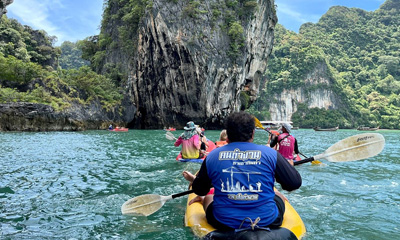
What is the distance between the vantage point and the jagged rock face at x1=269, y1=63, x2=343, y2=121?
8388 cm

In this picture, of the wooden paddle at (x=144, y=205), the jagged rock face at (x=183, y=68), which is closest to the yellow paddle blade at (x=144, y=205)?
the wooden paddle at (x=144, y=205)

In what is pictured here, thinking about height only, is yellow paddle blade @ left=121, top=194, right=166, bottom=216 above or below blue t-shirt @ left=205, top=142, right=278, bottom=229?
below

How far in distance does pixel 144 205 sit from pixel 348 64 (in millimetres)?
109108

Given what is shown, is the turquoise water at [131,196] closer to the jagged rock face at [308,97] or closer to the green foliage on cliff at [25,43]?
the green foliage on cliff at [25,43]

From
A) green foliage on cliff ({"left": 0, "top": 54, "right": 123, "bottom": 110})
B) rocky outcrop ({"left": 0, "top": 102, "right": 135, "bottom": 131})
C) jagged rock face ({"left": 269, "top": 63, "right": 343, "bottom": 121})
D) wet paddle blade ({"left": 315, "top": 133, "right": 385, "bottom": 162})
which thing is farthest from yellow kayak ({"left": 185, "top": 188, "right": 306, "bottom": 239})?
jagged rock face ({"left": 269, "top": 63, "right": 343, "bottom": 121})

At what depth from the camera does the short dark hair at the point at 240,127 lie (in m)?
2.49

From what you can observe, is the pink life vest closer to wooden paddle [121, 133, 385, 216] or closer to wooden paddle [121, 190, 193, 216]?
wooden paddle [121, 133, 385, 216]

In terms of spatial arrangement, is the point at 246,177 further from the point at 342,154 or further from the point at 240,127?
the point at 342,154

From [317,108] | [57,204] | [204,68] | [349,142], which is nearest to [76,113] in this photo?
[204,68]

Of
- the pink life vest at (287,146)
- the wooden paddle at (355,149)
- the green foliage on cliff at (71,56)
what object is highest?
the green foliage on cliff at (71,56)

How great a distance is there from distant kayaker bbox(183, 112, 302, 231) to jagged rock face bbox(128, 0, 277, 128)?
1171 inches

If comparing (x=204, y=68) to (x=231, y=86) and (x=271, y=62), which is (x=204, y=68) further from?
(x=271, y=62)

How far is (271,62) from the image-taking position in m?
91.8

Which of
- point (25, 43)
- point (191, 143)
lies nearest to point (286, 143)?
point (191, 143)
